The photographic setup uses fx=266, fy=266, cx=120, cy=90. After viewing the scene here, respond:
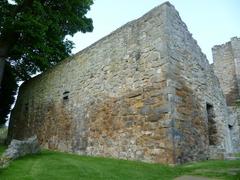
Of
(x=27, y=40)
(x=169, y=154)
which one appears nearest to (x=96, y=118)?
(x=169, y=154)

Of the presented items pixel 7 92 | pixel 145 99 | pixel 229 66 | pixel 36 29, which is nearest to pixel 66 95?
pixel 36 29

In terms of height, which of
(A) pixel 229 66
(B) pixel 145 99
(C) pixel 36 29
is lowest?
(B) pixel 145 99

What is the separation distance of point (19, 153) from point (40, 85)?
6.13 m

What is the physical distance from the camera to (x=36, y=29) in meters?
11.6

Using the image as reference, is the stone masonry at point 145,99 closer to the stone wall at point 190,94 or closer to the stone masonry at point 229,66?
the stone wall at point 190,94

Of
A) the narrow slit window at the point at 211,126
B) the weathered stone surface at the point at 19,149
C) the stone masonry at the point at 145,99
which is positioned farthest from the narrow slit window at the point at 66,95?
the narrow slit window at the point at 211,126

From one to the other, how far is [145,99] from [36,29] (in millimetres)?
6991

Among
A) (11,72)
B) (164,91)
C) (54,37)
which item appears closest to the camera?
(164,91)

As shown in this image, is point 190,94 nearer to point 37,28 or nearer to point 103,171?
point 103,171

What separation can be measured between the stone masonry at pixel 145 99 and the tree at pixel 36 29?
2945mm

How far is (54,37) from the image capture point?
13.5m

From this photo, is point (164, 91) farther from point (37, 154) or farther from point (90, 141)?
point (37, 154)

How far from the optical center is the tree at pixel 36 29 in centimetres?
1163

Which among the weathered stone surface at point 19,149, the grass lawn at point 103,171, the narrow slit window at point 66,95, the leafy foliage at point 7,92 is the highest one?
the leafy foliage at point 7,92
